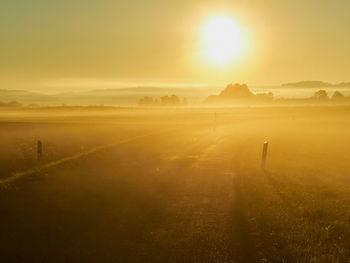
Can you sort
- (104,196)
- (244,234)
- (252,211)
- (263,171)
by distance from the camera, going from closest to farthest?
(244,234)
(252,211)
(104,196)
(263,171)

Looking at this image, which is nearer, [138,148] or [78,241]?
[78,241]

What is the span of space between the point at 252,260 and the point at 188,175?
744 cm

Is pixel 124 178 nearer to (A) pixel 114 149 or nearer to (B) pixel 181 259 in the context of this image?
(B) pixel 181 259

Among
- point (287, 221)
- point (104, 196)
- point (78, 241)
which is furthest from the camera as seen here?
point (104, 196)

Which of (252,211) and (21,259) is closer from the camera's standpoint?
(21,259)

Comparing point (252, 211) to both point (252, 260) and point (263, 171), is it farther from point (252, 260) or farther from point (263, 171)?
point (263, 171)

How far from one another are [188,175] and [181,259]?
739 centimetres

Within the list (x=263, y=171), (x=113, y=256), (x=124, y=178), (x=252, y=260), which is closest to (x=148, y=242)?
(x=113, y=256)

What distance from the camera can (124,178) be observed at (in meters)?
12.2

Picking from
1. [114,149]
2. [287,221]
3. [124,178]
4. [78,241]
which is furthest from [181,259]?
[114,149]

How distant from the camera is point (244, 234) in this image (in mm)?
6734

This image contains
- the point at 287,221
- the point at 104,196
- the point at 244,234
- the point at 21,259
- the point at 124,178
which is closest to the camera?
the point at 21,259

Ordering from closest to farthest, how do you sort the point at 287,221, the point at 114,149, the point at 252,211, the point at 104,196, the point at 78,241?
1. the point at 78,241
2. the point at 287,221
3. the point at 252,211
4. the point at 104,196
5. the point at 114,149

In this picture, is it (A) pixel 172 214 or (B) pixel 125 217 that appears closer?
(B) pixel 125 217
